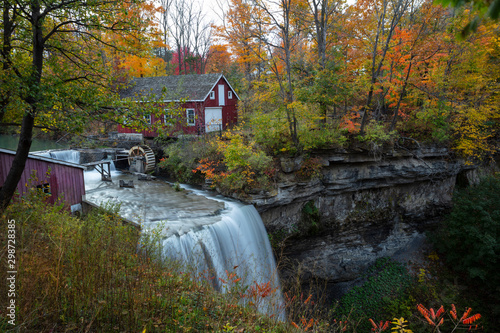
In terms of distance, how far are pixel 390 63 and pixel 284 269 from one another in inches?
433

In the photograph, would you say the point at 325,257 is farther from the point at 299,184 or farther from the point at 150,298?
the point at 150,298

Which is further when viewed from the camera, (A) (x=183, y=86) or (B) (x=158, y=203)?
(A) (x=183, y=86)

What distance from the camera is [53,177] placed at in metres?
9.04

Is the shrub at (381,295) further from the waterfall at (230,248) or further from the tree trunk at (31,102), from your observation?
the tree trunk at (31,102)

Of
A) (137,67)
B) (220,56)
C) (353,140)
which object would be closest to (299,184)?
(353,140)

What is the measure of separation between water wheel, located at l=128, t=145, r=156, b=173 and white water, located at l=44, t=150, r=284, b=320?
2.61m

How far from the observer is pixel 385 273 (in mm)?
13906

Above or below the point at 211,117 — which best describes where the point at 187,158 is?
below

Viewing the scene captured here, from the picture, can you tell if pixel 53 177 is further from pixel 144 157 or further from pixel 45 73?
pixel 144 157

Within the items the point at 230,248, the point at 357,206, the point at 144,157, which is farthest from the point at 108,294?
the point at 144,157

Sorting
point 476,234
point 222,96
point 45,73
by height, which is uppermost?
point 222,96

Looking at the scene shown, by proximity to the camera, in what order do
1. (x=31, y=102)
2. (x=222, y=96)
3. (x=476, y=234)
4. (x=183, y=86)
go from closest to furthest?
(x=31, y=102), (x=476, y=234), (x=183, y=86), (x=222, y=96)

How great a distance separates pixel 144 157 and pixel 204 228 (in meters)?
10.7

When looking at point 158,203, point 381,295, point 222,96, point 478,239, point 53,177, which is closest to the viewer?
point 53,177
